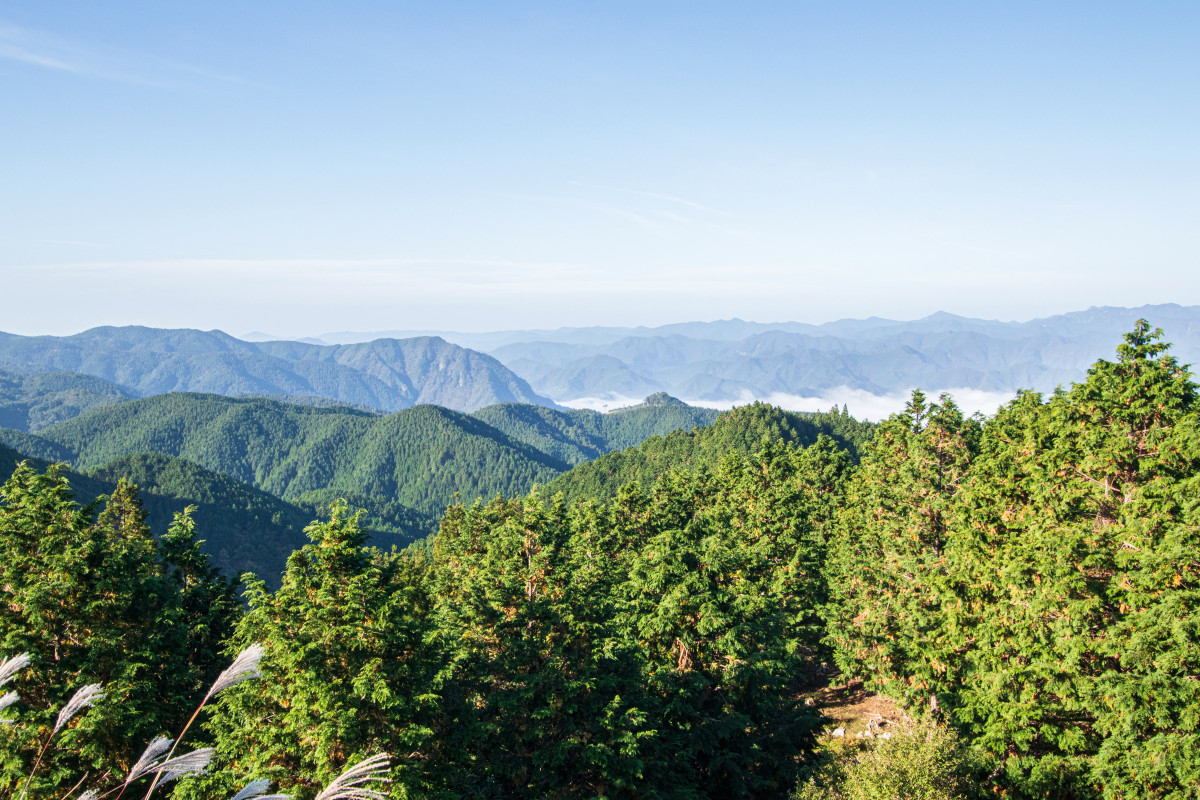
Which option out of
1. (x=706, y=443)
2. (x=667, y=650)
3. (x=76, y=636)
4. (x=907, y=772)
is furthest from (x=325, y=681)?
(x=706, y=443)

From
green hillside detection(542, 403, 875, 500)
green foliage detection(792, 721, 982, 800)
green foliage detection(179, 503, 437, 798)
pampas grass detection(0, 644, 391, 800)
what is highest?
pampas grass detection(0, 644, 391, 800)

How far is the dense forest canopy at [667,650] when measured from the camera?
66.2 ft

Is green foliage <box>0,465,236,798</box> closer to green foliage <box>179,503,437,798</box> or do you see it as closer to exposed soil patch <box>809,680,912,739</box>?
green foliage <box>179,503,437,798</box>

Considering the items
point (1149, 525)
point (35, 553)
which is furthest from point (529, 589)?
point (1149, 525)

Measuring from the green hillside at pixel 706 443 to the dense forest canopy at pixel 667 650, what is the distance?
105239mm

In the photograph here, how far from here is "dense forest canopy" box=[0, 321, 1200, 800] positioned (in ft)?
66.2

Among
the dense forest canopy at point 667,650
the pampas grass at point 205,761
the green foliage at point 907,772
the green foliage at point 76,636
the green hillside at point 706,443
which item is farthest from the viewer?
the green hillside at point 706,443

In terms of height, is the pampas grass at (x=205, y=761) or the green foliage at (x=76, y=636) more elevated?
the pampas grass at (x=205, y=761)

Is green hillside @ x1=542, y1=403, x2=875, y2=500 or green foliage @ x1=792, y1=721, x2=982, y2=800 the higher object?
green foliage @ x1=792, y1=721, x2=982, y2=800

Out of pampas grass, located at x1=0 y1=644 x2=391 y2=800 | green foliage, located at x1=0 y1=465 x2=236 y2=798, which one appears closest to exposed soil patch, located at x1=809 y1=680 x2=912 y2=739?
green foliage, located at x1=0 y1=465 x2=236 y2=798

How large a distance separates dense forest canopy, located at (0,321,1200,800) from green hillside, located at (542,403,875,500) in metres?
105

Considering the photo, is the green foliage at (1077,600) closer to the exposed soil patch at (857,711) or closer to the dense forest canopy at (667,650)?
the dense forest canopy at (667,650)

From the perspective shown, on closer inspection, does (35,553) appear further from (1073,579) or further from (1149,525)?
(1149,525)

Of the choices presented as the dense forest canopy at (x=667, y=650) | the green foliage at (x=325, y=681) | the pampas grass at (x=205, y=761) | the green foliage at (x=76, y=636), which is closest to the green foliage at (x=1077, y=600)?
the dense forest canopy at (x=667, y=650)
